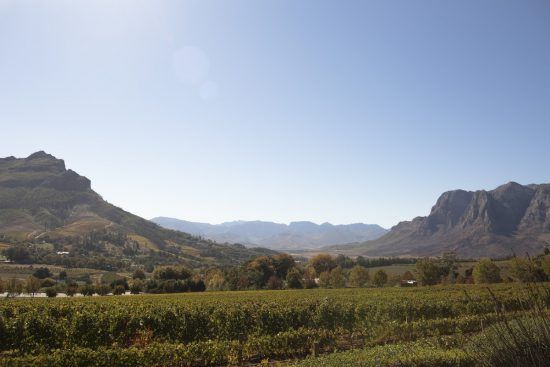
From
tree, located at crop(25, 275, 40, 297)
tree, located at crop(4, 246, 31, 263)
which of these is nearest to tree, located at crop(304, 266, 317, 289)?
tree, located at crop(25, 275, 40, 297)

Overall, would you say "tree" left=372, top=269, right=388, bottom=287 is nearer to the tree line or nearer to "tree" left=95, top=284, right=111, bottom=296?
the tree line

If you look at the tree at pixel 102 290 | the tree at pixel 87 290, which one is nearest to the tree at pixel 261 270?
the tree at pixel 102 290

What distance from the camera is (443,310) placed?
36688 millimetres

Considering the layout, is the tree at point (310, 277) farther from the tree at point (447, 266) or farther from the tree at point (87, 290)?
the tree at point (87, 290)

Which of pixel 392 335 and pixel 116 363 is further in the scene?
pixel 392 335

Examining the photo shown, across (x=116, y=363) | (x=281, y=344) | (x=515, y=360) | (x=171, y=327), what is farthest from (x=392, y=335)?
(x=515, y=360)

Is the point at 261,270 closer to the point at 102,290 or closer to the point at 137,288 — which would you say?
the point at 137,288

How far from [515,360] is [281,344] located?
17788 mm

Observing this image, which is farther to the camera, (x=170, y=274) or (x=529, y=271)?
(x=170, y=274)

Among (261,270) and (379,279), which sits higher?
(261,270)

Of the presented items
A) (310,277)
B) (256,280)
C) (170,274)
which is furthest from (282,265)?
(170,274)

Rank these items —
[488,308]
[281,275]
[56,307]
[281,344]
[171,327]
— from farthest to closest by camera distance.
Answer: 1. [281,275]
2. [488,308]
3. [56,307]
4. [171,327]
5. [281,344]

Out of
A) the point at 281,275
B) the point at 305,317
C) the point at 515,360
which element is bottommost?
the point at 281,275

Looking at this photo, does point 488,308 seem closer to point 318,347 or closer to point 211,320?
point 318,347
